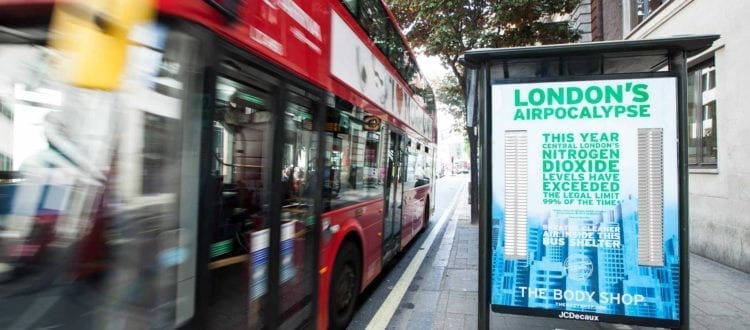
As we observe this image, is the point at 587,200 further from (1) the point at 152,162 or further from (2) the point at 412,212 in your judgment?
(2) the point at 412,212

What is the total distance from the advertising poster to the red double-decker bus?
5.25 feet

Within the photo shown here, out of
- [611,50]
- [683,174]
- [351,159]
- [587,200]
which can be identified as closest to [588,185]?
[587,200]

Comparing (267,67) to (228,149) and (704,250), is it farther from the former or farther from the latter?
(704,250)

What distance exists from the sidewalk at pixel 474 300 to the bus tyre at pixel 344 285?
1.60 feet

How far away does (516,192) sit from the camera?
3.45 meters

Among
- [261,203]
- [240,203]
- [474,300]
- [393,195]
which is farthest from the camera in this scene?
[393,195]

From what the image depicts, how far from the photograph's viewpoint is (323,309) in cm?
387

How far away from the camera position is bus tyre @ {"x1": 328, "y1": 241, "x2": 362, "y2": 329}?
414 centimetres

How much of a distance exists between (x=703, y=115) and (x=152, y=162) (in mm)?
8807

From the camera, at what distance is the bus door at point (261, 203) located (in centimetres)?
235

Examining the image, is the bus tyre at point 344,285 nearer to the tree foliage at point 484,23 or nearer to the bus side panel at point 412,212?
the bus side panel at point 412,212

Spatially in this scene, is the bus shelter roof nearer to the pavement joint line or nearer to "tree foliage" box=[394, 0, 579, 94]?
the pavement joint line

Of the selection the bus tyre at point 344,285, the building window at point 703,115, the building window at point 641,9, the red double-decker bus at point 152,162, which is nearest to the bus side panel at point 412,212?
the bus tyre at point 344,285

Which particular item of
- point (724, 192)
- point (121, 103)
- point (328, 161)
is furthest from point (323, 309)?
point (724, 192)
